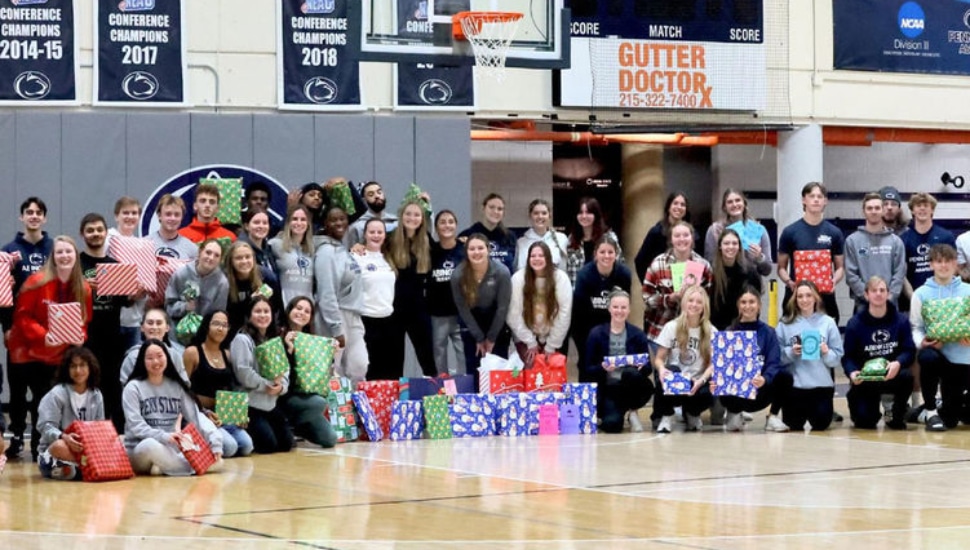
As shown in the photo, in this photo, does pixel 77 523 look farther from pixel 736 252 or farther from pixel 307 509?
pixel 736 252

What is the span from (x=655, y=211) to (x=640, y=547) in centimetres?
1232

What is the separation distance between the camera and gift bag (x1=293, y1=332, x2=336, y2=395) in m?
11.2

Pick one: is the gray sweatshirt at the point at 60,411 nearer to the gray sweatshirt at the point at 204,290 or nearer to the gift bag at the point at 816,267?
the gray sweatshirt at the point at 204,290

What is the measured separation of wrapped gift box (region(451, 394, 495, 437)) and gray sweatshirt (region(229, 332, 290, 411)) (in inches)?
67.3

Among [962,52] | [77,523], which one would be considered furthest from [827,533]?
[962,52]

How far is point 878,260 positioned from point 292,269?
4.76m

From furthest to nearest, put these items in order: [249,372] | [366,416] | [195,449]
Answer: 1. [366,416]
2. [249,372]
3. [195,449]

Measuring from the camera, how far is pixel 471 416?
12.2 m

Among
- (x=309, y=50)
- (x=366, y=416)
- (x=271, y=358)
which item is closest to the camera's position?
(x=271, y=358)

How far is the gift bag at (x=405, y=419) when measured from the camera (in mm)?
11906

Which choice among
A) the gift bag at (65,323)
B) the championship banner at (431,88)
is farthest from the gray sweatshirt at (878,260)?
the gift bag at (65,323)

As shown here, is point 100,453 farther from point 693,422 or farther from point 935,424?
point 935,424

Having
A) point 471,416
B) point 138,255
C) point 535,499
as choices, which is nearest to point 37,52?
point 138,255

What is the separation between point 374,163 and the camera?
15250 millimetres
